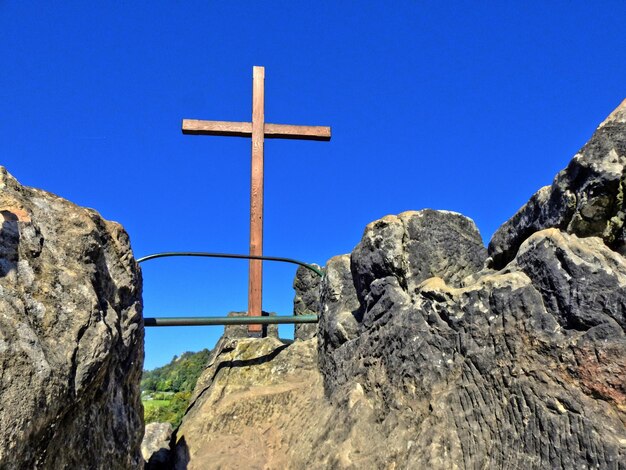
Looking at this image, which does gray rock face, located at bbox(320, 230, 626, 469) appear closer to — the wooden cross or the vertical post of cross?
the vertical post of cross

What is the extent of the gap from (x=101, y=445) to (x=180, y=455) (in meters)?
1.64

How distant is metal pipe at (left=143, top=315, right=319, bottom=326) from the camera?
203 inches

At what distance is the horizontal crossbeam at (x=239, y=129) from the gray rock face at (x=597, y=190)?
15.5ft

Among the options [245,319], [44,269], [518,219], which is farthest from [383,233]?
[44,269]

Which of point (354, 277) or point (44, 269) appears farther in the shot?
point (354, 277)

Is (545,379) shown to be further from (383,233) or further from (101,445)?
(101,445)

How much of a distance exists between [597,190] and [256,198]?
4692 millimetres

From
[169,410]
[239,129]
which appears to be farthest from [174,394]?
[239,129]

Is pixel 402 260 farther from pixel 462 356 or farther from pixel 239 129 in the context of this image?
pixel 239 129

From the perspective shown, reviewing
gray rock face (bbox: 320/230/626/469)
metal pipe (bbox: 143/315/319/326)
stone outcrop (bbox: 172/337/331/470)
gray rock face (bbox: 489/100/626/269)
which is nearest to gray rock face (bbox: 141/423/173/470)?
stone outcrop (bbox: 172/337/331/470)

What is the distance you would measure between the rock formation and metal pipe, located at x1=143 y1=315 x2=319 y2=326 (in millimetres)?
488

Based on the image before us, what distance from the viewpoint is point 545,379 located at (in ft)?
9.46

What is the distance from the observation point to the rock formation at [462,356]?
2.75m

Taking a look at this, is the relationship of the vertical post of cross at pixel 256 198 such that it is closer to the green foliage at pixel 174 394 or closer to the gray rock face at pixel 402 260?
the green foliage at pixel 174 394
